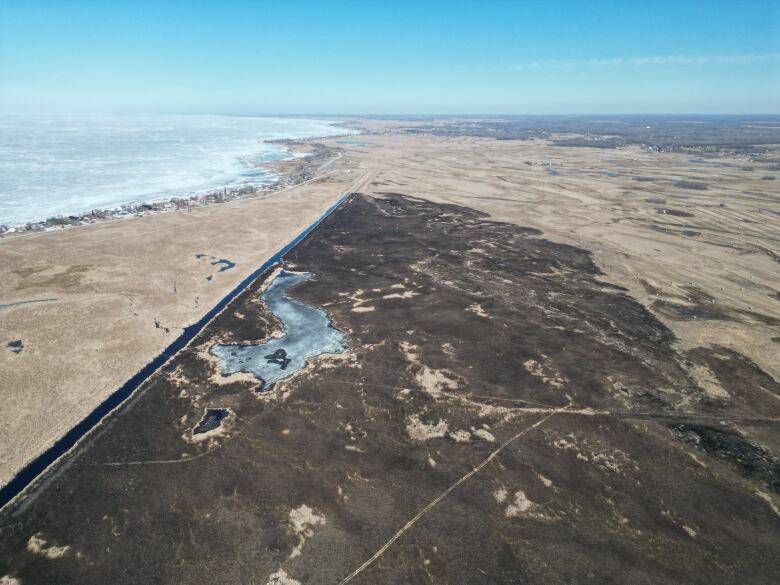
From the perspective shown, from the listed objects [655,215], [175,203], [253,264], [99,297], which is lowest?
[99,297]

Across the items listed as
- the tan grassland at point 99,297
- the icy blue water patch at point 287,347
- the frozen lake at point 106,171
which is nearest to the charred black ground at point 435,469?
the icy blue water patch at point 287,347

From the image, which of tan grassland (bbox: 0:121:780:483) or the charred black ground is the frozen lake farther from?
the charred black ground

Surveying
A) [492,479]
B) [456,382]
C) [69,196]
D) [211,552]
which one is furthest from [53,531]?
[69,196]

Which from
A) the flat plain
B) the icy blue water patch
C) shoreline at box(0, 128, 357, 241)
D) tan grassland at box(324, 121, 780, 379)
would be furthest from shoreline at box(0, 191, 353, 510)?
tan grassland at box(324, 121, 780, 379)

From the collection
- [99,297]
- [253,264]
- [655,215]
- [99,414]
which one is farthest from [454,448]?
[655,215]

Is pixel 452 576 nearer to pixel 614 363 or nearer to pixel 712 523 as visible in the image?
pixel 712 523

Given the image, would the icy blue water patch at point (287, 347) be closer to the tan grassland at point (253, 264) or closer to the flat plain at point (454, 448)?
the flat plain at point (454, 448)

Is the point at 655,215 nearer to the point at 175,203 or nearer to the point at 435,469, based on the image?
the point at 435,469
